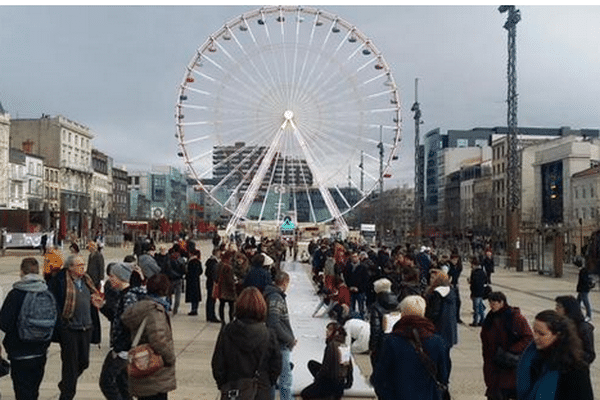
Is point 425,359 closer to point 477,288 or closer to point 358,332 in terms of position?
point 358,332

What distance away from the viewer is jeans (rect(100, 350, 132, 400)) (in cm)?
761

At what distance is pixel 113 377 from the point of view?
7.70m

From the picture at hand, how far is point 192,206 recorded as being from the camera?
5940 inches

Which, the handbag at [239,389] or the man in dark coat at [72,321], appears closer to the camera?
the handbag at [239,389]

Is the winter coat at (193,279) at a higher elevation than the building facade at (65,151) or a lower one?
lower

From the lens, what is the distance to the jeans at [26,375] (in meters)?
7.90

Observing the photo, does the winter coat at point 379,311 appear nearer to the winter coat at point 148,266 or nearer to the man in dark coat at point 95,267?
the winter coat at point 148,266

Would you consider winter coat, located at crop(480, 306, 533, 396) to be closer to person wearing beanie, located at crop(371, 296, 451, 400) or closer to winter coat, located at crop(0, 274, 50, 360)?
person wearing beanie, located at crop(371, 296, 451, 400)

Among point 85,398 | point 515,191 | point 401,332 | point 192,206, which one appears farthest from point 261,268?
point 192,206

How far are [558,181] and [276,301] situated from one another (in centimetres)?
8360

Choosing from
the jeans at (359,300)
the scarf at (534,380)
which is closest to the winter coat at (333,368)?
the scarf at (534,380)

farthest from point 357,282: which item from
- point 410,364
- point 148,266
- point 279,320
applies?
point 410,364

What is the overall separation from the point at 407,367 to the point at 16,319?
4.14 m

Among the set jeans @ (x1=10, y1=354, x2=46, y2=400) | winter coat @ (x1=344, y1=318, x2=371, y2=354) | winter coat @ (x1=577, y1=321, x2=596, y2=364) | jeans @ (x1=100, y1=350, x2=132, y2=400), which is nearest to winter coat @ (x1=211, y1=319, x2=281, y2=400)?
jeans @ (x1=100, y1=350, x2=132, y2=400)
